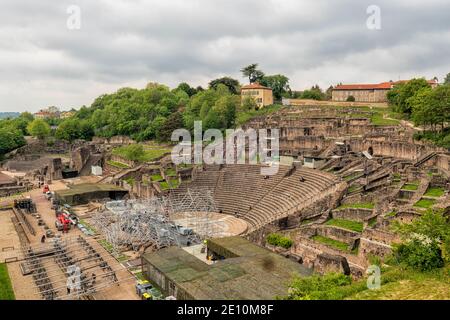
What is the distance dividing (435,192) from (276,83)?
75.8 m

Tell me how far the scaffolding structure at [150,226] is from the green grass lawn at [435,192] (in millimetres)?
18138

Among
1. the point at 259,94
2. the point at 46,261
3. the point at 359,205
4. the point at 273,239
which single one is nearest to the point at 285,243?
the point at 273,239

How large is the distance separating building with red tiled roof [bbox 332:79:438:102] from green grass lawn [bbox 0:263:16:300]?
266 feet

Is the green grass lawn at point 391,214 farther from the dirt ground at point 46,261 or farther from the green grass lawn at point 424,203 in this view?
the dirt ground at point 46,261

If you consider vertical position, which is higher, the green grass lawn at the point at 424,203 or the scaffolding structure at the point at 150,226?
the green grass lawn at the point at 424,203

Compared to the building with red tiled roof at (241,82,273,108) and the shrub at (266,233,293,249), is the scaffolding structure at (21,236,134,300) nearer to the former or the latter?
the shrub at (266,233,293,249)

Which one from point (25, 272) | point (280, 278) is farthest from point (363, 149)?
point (25, 272)

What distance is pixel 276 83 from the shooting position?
99.7m

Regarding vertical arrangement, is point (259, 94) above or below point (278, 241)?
above

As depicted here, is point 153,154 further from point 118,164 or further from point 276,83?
point 276,83

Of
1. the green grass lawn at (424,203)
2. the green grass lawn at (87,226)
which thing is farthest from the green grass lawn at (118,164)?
the green grass lawn at (424,203)

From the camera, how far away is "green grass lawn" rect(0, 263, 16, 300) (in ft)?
71.7

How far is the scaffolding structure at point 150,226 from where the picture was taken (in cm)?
3002

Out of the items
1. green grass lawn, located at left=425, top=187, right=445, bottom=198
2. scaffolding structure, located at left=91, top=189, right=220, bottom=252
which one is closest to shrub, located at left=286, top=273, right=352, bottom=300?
green grass lawn, located at left=425, top=187, right=445, bottom=198
